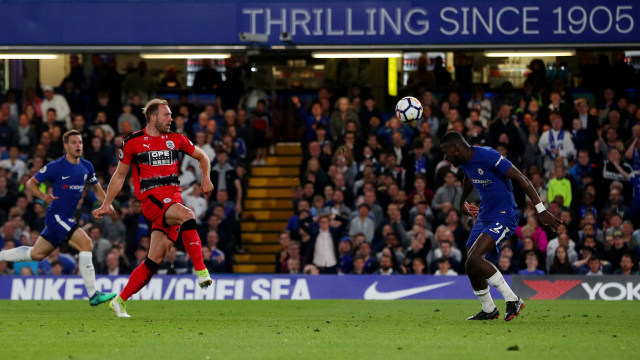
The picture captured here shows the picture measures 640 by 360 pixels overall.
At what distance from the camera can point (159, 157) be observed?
1205 cm

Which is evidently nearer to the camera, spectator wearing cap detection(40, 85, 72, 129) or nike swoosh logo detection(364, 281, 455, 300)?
nike swoosh logo detection(364, 281, 455, 300)

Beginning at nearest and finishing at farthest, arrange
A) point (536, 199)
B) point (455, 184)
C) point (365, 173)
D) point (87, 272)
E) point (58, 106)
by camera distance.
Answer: point (536, 199)
point (87, 272)
point (455, 184)
point (365, 173)
point (58, 106)

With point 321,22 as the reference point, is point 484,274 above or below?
below

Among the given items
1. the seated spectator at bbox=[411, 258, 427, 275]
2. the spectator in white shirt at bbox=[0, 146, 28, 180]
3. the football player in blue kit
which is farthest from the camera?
the spectator in white shirt at bbox=[0, 146, 28, 180]

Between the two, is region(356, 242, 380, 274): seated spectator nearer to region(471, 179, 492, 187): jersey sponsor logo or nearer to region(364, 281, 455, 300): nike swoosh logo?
region(364, 281, 455, 300): nike swoosh logo

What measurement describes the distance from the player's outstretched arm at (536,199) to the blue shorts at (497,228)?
1.75 ft

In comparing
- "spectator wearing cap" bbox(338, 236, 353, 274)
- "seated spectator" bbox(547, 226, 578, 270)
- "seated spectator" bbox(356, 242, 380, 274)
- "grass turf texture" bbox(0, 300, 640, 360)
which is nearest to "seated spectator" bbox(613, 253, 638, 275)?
"seated spectator" bbox(547, 226, 578, 270)

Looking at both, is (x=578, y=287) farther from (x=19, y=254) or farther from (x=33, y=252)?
(x=19, y=254)

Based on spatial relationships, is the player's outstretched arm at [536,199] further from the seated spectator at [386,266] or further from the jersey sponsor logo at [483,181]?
the seated spectator at [386,266]

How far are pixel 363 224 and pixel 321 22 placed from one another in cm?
382

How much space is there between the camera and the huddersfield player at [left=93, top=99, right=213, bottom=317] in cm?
1199

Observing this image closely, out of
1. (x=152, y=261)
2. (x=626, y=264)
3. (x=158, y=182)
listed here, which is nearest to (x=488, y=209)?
(x=158, y=182)

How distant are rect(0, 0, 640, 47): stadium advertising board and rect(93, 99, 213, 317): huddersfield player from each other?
8078mm

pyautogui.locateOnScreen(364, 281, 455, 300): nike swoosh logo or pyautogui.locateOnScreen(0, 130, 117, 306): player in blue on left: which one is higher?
pyautogui.locateOnScreen(0, 130, 117, 306): player in blue on left
